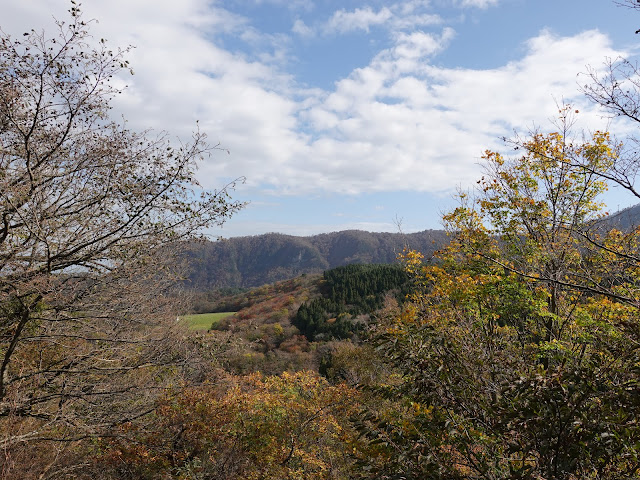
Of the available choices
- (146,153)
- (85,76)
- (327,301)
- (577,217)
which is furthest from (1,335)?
(327,301)

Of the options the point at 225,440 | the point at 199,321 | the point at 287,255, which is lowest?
the point at 199,321

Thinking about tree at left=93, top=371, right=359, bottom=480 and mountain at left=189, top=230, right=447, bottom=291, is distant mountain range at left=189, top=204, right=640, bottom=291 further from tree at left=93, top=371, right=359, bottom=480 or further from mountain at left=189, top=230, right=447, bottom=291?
tree at left=93, top=371, right=359, bottom=480

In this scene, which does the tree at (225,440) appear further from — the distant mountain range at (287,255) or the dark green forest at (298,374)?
the distant mountain range at (287,255)

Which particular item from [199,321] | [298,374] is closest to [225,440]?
[298,374]

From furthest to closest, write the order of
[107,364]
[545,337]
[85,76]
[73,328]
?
1. [545,337]
2. [107,364]
3. [73,328]
4. [85,76]

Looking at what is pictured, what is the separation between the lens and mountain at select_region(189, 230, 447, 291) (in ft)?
449

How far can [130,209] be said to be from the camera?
550cm

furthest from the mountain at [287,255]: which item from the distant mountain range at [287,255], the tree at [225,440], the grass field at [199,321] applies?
the tree at [225,440]

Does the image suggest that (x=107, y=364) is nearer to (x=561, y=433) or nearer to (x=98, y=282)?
(x=98, y=282)

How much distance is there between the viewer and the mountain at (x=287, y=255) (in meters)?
137

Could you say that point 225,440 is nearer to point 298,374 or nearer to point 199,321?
point 298,374

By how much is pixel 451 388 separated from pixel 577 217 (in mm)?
7361

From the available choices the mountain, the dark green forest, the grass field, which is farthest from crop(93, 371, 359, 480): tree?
the mountain

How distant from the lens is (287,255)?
168 meters
